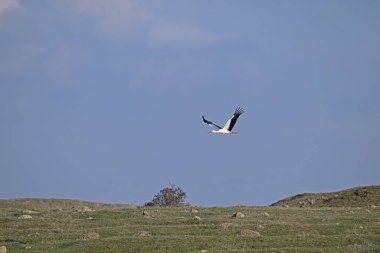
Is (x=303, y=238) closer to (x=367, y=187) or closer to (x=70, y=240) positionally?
(x=70, y=240)

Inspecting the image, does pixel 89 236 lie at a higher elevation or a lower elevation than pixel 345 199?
lower

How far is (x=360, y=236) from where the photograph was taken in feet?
92.4

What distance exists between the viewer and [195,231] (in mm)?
30875

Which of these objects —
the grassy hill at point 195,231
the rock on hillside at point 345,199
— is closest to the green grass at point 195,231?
the grassy hill at point 195,231

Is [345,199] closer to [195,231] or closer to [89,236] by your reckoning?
[195,231]

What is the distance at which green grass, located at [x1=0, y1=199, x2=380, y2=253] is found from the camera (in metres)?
26.7

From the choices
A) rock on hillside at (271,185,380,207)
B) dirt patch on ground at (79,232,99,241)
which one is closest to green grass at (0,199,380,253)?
dirt patch on ground at (79,232,99,241)

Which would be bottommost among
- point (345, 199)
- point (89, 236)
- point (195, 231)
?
point (89, 236)

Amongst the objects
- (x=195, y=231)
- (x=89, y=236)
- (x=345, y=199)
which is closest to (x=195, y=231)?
(x=195, y=231)

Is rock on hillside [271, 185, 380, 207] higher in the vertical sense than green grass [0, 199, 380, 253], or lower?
higher

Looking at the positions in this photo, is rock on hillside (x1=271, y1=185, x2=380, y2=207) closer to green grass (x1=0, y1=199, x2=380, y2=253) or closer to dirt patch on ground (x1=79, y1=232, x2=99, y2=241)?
green grass (x1=0, y1=199, x2=380, y2=253)

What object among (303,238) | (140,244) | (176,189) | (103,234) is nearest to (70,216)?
(103,234)

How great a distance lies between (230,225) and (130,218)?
283 inches

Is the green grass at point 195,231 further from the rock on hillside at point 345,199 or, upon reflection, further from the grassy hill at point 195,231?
the rock on hillside at point 345,199
